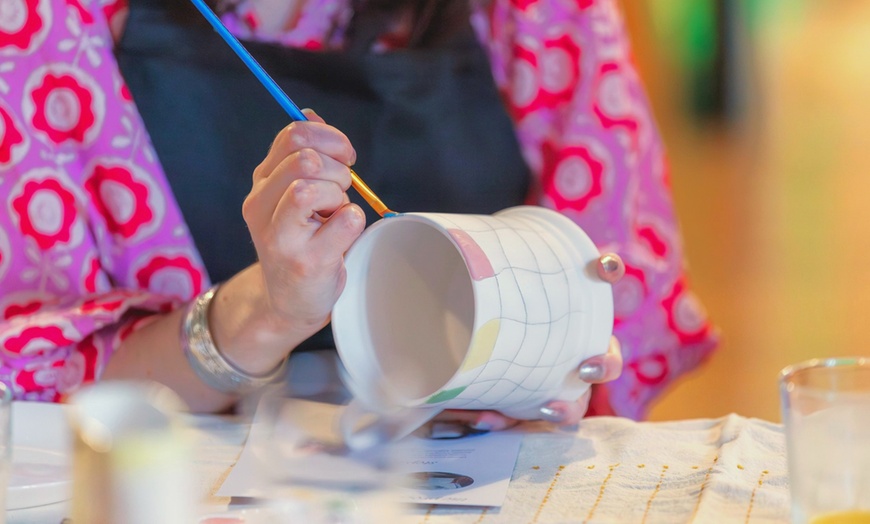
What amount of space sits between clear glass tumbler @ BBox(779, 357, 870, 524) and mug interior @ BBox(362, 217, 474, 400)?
9.5 inches

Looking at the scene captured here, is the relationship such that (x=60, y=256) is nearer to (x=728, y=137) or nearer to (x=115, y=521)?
(x=115, y=521)

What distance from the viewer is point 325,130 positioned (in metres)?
0.61

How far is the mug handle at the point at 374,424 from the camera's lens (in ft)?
1.53

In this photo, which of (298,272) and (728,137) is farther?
(728,137)

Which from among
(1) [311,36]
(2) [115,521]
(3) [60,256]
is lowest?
(2) [115,521]

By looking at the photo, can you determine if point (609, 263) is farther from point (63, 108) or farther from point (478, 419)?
point (63, 108)

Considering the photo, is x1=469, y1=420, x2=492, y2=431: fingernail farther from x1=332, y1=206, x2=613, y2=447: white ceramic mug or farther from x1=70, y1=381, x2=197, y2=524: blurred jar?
x1=70, y1=381, x2=197, y2=524: blurred jar

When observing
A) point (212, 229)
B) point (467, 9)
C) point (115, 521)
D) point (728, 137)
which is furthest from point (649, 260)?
point (728, 137)

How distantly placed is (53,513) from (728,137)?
3469 mm

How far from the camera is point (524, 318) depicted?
0.58m


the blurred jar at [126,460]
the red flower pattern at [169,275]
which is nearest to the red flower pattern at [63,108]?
the red flower pattern at [169,275]

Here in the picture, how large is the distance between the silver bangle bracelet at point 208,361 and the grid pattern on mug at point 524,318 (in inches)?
8.3

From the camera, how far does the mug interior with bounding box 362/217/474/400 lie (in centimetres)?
65

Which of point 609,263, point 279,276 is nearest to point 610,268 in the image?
point 609,263
